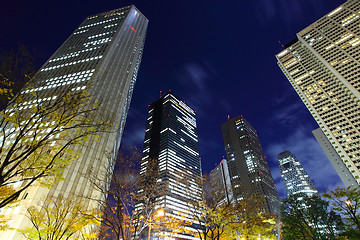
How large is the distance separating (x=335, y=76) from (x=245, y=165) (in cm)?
7679

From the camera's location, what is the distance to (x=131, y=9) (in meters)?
80.9

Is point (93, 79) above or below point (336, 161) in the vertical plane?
below

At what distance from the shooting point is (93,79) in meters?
42.0

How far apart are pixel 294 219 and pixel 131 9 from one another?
95944mm

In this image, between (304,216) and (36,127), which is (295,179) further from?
(36,127)

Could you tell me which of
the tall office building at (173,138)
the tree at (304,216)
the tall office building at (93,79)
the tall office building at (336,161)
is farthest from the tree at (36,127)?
the tall office building at (336,161)

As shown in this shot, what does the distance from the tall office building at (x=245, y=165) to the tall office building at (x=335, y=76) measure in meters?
51.1

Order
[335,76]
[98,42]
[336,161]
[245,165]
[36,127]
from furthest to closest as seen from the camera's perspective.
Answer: [245,165], [336,161], [335,76], [98,42], [36,127]

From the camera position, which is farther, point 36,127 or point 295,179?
point 295,179

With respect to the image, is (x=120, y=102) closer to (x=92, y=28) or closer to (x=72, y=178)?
(x=72, y=178)

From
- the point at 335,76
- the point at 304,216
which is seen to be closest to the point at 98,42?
the point at 304,216

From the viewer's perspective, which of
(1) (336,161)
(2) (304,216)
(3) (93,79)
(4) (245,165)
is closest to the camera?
(2) (304,216)

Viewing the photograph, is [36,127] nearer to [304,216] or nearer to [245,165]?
[304,216]

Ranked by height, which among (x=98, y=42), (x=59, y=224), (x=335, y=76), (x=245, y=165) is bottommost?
(x=59, y=224)
